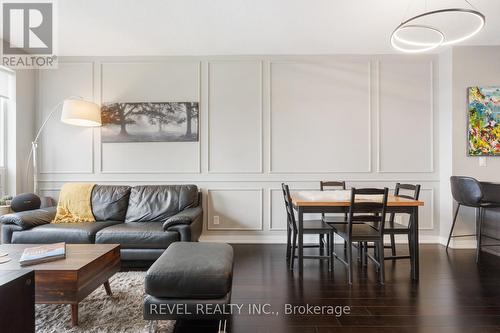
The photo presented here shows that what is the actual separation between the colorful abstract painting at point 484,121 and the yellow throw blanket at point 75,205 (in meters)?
5.11

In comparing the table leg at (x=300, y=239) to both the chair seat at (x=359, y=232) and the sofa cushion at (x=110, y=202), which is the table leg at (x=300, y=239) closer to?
the chair seat at (x=359, y=232)

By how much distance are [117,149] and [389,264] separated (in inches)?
152

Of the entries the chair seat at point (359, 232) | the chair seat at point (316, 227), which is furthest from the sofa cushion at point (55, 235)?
the chair seat at point (359, 232)

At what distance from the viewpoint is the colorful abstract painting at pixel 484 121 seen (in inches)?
132

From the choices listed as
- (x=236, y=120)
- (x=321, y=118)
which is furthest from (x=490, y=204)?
(x=236, y=120)

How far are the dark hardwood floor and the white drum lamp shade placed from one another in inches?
103

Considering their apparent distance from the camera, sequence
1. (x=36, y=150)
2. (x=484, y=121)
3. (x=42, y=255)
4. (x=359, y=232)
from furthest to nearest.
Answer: (x=36, y=150) < (x=484, y=121) < (x=359, y=232) < (x=42, y=255)

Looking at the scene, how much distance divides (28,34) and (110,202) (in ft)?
7.67

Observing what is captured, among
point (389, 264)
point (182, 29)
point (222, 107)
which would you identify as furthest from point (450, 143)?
point (182, 29)

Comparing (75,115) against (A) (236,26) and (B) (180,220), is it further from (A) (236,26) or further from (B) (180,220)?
(A) (236,26)

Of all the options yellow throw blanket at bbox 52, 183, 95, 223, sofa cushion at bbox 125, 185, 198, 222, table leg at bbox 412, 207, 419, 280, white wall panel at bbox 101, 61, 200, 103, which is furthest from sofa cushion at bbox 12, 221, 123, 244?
table leg at bbox 412, 207, 419, 280

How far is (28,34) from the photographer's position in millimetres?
3125

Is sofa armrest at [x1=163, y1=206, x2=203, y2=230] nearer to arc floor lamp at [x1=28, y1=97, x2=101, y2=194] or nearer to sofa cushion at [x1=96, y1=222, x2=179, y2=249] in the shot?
sofa cushion at [x1=96, y1=222, x2=179, y2=249]

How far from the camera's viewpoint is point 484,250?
327 centimetres
